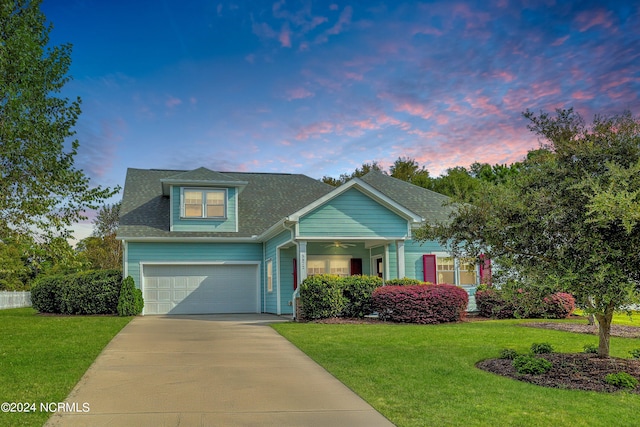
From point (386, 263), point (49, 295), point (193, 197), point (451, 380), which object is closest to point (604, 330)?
point (451, 380)

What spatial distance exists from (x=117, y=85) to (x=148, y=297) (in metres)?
8.52

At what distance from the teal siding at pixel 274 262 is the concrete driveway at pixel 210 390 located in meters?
8.06

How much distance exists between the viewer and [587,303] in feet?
28.0

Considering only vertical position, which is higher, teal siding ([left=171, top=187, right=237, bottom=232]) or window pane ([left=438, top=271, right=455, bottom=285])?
teal siding ([left=171, top=187, right=237, bottom=232])

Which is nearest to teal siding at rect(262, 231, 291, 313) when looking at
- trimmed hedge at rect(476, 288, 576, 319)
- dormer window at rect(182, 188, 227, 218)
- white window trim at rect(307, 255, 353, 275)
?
white window trim at rect(307, 255, 353, 275)

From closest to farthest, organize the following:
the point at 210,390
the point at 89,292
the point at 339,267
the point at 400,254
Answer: the point at 210,390
the point at 400,254
the point at 89,292
the point at 339,267

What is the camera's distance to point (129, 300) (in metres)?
20.8

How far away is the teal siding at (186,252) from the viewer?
2189 centimetres

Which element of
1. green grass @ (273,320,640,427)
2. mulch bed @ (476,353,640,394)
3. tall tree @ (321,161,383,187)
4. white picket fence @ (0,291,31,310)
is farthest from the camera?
tall tree @ (321,161,383,187)

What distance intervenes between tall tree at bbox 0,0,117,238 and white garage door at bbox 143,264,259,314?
764cm

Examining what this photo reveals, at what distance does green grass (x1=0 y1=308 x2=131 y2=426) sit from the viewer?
689 cm

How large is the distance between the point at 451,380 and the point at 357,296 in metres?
9.78

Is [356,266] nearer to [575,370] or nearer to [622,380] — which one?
[575,370]

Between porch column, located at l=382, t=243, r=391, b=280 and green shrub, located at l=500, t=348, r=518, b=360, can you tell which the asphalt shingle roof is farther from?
green shrub, located at l=500, t=348, r=518, b=360
